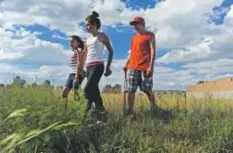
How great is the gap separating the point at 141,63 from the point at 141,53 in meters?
0.19

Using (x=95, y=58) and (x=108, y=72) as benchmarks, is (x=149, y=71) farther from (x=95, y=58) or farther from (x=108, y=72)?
(x=95, y=58)

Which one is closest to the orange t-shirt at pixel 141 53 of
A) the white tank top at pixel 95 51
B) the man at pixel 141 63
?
the man at pixel 141 63

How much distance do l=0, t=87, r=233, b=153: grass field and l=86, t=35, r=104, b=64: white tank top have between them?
918 mm

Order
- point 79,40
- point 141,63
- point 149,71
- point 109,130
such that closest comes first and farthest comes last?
point 109,130 < point 149,71 < point 141,63 < point 79,40

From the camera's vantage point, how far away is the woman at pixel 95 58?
607cm

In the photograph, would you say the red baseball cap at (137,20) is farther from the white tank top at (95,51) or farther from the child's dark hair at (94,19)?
the white tank top at (95,51)

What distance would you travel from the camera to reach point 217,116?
5.66m

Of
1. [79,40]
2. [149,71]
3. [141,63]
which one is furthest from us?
[79,40]

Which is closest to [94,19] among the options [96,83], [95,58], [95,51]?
[95,51]

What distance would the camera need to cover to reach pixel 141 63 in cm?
683

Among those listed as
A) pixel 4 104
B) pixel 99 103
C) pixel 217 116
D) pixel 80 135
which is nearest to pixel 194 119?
pixel 217 116

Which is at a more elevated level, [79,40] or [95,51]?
[79,40]

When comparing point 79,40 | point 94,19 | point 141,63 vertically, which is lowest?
point 141,63

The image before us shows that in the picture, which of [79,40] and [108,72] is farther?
[79,40]
